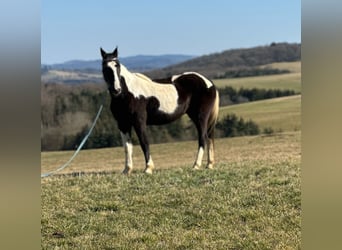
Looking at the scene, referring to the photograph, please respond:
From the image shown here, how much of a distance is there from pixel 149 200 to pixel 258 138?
7861 millimetres

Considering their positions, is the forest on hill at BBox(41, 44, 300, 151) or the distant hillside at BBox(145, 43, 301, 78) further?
the distant hillside at BBox(145, 43, 301, 78)

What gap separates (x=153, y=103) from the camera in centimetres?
559

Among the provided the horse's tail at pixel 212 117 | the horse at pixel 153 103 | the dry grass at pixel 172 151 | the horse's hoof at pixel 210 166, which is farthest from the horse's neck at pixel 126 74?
the dry grass at pixel 172 151

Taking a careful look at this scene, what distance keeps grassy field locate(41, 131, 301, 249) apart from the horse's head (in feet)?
3.08

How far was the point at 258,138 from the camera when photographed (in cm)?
1128

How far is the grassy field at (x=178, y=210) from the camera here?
2.88 m

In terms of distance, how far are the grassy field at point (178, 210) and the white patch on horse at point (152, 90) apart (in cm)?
96

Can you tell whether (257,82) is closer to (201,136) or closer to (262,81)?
(262,81)

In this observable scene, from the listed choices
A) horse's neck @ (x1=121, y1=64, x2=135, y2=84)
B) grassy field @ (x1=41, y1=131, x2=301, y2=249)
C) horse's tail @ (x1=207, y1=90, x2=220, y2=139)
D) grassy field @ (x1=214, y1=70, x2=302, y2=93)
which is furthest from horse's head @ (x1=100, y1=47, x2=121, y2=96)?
grassy field @ (x1=214, y1=70, x2=302, y2=93)

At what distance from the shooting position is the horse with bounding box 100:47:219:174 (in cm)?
532

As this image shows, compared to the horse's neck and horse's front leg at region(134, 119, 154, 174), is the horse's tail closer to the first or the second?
horse's front leg at region(134, 119, 154, 174)

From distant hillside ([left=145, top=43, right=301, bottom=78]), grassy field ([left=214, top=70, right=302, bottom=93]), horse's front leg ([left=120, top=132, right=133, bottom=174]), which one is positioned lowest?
horse's front leg ([left=120, top=132, right=133, bottom=174])
